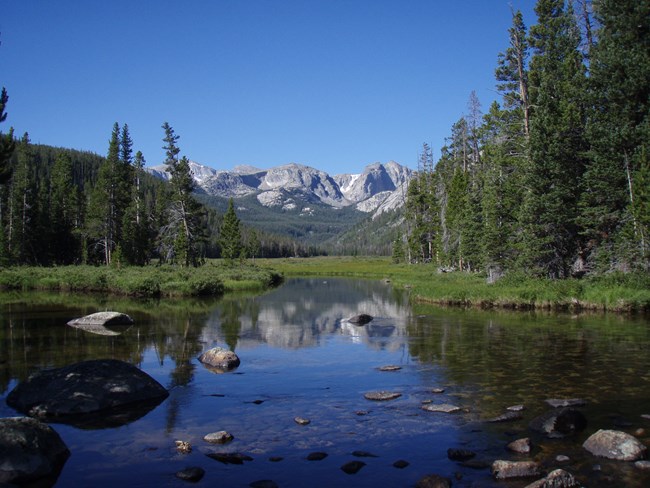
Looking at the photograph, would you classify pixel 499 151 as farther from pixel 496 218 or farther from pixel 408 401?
pixel 408 401

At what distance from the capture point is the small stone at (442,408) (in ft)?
46.7

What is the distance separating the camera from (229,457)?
439 inches

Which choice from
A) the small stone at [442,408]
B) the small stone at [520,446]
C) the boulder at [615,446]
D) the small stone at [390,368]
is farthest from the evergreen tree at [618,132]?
the small stone at [520,446]

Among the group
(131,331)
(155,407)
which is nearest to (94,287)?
(131,331)

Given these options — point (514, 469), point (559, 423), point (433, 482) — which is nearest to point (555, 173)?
point (559, 423)

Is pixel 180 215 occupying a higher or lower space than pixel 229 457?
higher

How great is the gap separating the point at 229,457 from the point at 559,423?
7495mm

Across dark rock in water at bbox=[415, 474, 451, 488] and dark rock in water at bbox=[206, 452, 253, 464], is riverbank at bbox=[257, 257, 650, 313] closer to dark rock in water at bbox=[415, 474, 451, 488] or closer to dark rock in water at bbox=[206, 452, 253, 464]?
dark rock in water at bbox=[415, 474, 451, 488]

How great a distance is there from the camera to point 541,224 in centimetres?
3981

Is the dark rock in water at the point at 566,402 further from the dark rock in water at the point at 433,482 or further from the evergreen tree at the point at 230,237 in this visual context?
the evergreen tree at the point at 230,237

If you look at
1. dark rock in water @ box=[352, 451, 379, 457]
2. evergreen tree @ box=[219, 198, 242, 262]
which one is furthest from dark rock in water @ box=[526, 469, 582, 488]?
evergreen tree @ box=[219, 198, 242, 262]

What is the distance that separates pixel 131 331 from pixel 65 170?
85.7 m

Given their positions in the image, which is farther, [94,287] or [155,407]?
[94,287]

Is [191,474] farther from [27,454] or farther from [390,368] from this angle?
[390,368]
